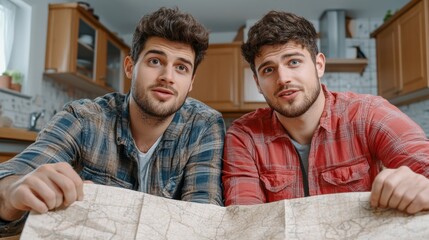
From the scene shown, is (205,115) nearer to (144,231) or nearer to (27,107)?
(144,231)

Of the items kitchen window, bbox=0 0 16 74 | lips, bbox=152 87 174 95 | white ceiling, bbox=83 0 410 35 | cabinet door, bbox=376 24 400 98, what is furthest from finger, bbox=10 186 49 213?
cabinet door, bbox=376 24 400 98

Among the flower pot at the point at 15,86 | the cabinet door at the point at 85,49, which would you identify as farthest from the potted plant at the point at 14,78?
the cabinet door at the point at 85,49

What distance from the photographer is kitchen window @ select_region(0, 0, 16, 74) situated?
2.54 meters

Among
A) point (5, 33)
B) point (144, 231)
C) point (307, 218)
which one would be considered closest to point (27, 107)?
point (5, 33)

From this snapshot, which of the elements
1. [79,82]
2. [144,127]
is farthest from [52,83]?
[144,127]

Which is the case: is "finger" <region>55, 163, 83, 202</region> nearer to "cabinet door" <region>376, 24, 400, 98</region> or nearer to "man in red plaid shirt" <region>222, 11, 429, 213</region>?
"man in red plaid shirt" <region>222, 11, 429, 213</region>

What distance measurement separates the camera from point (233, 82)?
3818 millimetres

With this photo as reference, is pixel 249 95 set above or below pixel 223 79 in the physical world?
below

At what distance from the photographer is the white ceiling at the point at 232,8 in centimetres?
343

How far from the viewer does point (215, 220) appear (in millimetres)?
709

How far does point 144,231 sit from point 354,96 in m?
0.77

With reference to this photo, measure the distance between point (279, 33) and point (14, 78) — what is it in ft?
7.28

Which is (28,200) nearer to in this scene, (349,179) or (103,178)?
(103,178)

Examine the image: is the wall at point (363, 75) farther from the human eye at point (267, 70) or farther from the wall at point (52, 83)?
the human eye at point (267, 70)
